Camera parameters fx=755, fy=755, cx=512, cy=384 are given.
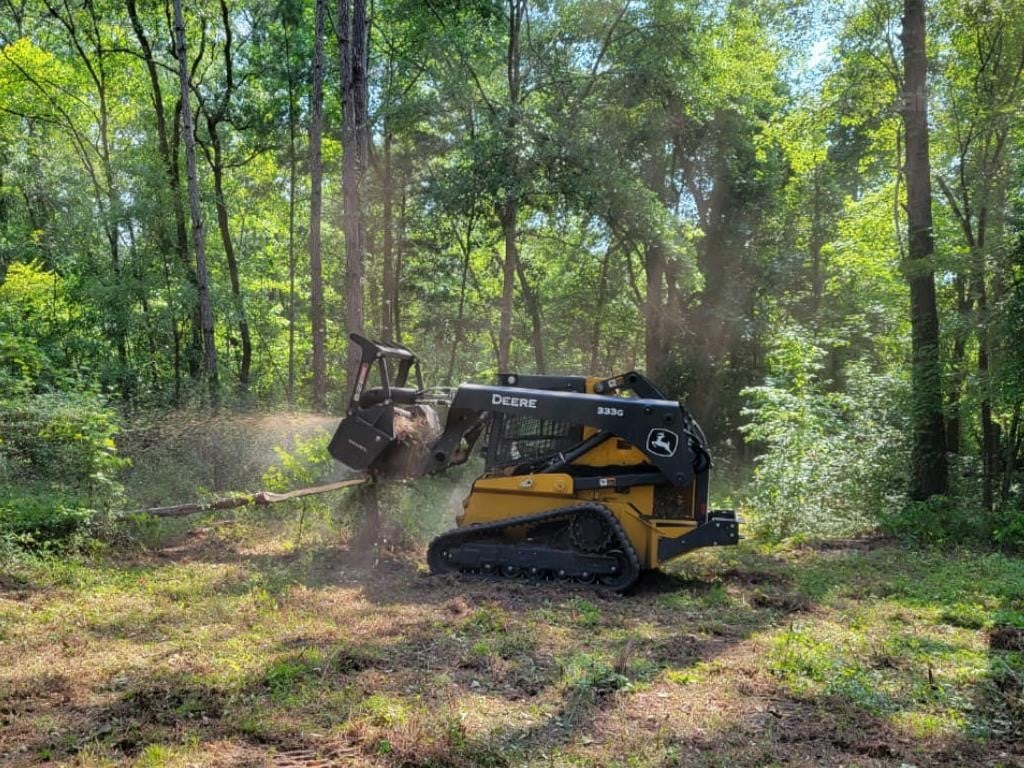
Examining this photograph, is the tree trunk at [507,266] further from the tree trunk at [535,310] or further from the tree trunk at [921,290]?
the tree trunk at [921,290]

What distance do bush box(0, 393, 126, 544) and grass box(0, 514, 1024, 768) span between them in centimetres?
63

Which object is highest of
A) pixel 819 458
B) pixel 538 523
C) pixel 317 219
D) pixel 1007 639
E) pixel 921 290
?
pixel 317 219

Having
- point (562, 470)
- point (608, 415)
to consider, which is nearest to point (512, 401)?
point (562, 470)

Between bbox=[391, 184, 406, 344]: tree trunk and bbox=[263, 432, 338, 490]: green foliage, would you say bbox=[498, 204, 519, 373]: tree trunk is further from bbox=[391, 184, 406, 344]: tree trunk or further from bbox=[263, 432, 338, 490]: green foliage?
bbox=[263, 432, 338, 490]: green foliage

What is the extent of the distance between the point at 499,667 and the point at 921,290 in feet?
30.4

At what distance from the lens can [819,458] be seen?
10.9m

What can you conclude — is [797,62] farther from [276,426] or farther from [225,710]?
[225,710]

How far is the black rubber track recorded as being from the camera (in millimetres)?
6852

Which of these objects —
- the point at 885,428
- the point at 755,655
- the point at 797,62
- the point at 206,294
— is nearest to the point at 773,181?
the point at 797,62

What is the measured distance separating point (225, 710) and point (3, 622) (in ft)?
8.47

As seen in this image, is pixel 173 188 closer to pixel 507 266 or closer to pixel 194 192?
pixel 194 192

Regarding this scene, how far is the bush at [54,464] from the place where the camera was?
7500mm

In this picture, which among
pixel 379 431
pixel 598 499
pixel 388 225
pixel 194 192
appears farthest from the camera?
pixel 388 225

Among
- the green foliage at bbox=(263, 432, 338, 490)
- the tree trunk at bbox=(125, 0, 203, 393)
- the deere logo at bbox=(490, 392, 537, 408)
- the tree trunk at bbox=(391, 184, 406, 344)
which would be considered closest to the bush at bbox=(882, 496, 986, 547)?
the deere logo at bbox=(490, 392, 537, 408)
